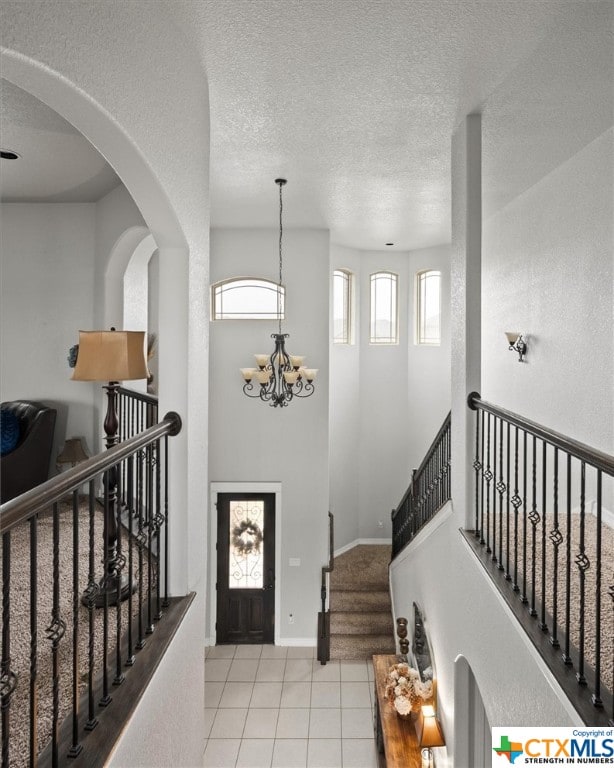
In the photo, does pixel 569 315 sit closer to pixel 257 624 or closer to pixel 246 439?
pixel 246 439

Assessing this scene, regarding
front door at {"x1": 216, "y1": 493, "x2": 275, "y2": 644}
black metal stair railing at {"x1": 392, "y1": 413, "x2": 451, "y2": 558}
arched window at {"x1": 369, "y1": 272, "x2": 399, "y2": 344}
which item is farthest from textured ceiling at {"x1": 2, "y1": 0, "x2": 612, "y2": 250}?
front door at {"x1": 216, "y1": 493, "x2": 275, "y2": 644}

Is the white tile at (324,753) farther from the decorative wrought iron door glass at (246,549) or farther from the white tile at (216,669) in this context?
the decorative wrought iron door glass at (246,549)

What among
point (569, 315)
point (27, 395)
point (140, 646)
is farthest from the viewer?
point (27, 395)

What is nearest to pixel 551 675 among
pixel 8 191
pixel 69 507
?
pixel 69 507

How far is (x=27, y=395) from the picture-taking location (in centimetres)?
538

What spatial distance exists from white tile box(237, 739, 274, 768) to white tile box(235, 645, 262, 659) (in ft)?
5.58

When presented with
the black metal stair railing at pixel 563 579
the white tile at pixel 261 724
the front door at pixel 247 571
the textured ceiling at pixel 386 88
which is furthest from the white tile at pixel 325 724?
the textured ceiling at pixel 386 88

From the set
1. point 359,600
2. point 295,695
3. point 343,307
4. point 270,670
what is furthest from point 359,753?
point 343,307

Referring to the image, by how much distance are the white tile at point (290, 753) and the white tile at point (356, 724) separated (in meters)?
0.47

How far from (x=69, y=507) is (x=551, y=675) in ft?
12.6

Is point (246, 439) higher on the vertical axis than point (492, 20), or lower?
lower

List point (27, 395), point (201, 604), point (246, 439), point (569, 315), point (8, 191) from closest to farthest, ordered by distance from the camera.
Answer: point (201, 604), point (569, 315), point (8, 191), point (27, 395), point (246, 439)

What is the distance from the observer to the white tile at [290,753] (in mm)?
5285

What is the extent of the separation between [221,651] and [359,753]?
2.61 m
